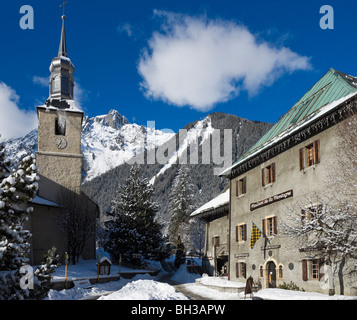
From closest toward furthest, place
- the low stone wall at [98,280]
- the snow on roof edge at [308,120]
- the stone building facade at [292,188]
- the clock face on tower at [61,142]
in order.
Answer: the snow on roof edge at [308,120] < the stone building facade at [292,188] < the low stone wall at [98,280] < the clock face on tower at [61,142]

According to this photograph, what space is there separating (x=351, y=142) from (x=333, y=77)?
7.78 meters

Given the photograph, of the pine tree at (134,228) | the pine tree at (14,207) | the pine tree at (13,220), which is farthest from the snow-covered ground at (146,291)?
the pine tree at (14,207)

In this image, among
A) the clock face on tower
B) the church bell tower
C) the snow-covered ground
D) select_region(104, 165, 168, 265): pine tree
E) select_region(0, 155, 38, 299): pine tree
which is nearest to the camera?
select_region(0, 155, 38, 299): pine tree

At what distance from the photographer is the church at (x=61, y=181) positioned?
3628 cm

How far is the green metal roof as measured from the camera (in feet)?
69.9

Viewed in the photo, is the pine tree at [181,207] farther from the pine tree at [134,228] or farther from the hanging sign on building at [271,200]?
the hanging sign on building at [271,200]

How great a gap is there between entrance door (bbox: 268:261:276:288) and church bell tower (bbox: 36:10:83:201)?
71.5 feet

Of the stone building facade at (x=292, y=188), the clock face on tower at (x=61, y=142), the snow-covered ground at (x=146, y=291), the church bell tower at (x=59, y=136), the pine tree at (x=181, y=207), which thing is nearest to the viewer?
the snow-covered ground at (x=146, y=291)

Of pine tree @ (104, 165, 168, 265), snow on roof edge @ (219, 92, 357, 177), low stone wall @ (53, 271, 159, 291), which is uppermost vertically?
snow on roof edge @ (219, 92, 357, 177)

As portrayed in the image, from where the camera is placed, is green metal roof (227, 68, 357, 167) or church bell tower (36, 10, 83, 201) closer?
green metal roof (227, 68, 357, 167)

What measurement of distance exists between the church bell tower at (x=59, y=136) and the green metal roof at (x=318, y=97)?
20.2m

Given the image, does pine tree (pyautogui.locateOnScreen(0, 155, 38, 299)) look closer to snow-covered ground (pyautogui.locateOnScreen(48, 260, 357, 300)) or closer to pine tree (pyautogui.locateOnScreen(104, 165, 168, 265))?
snow-covered ground (pyautogui.locateOnScreen(48, 260, 357, 300))

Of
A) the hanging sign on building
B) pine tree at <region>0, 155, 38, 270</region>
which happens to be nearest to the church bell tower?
the hanging sign on building

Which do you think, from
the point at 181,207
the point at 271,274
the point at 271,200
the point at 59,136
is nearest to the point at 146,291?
the point at 271,274
